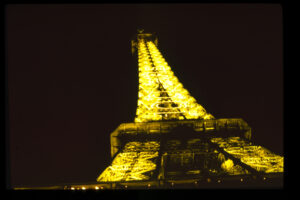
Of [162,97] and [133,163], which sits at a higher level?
[162,97]

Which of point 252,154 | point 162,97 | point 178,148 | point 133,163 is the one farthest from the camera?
point 162,97

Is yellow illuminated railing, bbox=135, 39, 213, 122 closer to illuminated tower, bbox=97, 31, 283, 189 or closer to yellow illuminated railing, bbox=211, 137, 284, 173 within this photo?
illuminated tower, bbox=97, 31, 283, 189

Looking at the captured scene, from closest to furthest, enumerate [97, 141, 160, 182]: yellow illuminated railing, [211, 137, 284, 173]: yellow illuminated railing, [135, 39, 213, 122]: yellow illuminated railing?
1. [97, 141, 160, 182]: yellow illuminated railing
2. [211, 137, 284, 173]: yellow illuminated railing
3. [135, 39, 213, 122]: yellow illuminated railing

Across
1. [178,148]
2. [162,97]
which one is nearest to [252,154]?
[178,148]

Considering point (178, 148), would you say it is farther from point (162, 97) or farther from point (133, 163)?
point (162, 97)

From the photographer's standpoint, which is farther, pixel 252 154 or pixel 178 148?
pixel 178 148

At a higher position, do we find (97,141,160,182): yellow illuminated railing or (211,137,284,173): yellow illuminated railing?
(211,137,284,173): yellow illuminated railing

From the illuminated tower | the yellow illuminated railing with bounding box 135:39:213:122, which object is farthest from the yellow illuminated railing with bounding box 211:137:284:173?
the yellow illuminated railing with bounding box 135:39:213:122

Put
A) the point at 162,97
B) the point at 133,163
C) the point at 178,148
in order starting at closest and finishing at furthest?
the point at 133,163
the point at 178,148
the point at 162,97

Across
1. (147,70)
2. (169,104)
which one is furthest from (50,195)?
(147,70)

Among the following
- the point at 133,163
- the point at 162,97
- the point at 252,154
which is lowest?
the point at 133,163
